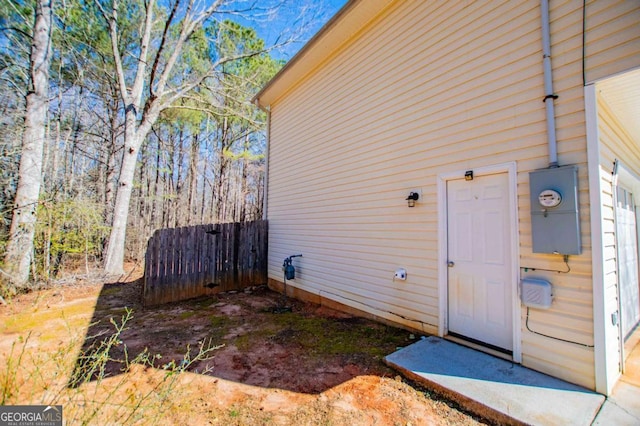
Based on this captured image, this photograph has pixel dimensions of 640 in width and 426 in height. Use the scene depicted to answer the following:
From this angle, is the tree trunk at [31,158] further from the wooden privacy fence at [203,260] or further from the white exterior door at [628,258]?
the white exterior door at [628,258]

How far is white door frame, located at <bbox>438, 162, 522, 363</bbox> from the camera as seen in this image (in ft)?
9.36

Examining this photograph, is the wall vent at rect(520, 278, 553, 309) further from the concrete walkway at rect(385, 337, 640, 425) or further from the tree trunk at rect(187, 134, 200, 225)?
the tree trunk at rect(187, 134, 200, 225)

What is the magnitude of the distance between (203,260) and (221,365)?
144 inches

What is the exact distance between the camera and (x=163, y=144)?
1364 cm

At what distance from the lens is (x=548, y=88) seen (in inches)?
106

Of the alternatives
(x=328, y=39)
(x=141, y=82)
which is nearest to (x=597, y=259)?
(x=328, y=39)

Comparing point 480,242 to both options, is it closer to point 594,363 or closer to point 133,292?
point 594,363

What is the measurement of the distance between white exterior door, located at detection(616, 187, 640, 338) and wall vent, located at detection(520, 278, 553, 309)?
1156mm

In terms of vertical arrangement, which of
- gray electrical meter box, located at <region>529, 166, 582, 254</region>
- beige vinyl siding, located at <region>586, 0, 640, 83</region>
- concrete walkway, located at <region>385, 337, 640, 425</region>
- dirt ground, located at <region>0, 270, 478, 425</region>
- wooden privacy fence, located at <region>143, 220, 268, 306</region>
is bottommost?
dirt ground, located at <region>0, 270, 478, 425</region>

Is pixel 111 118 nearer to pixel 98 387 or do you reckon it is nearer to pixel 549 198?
pixel 98 387

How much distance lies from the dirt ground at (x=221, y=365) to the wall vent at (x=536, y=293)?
125 centimetres

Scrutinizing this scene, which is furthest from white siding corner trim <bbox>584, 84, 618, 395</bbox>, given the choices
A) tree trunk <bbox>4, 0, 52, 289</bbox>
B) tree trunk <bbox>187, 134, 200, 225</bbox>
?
tree trunk <bbox>187, 134, 200, 225</bbox>

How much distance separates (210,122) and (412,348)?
14566 mm

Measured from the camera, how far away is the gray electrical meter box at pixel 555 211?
2.49 m
